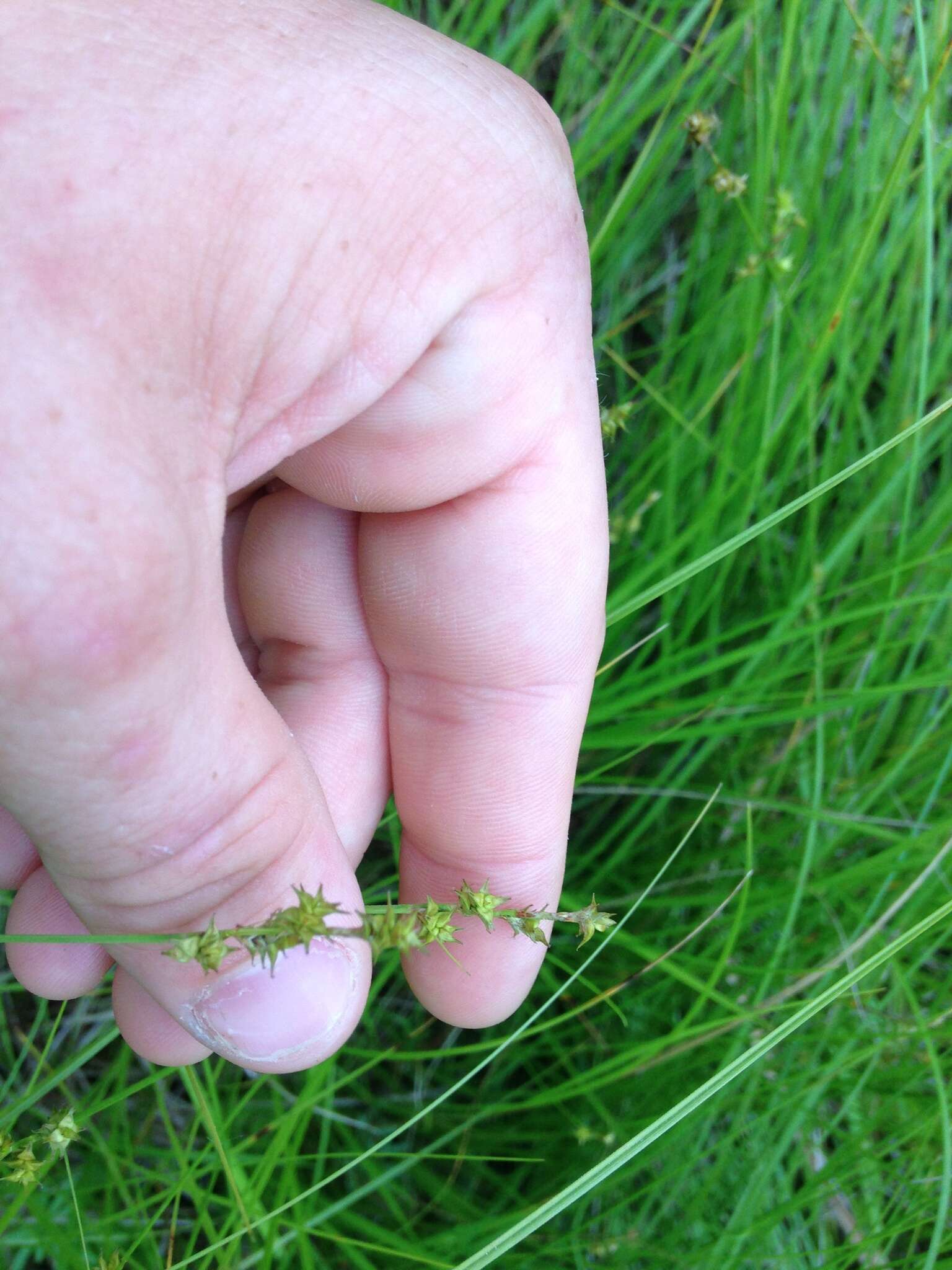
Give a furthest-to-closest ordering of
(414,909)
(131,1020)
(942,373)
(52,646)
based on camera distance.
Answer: (942,373)
(131,1020)
(414,909)
(52,646)

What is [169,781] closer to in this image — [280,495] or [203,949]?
[203,949]

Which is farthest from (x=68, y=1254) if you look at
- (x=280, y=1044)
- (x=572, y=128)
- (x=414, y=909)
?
(x=572, y=128)

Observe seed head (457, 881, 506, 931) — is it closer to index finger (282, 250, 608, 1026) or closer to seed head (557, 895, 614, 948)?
seed head (557, 895, 614, 948)

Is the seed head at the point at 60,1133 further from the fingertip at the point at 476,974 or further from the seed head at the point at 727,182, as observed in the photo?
the seed head at the point at 727,182

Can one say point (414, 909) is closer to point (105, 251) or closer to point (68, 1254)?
point (105, 251)

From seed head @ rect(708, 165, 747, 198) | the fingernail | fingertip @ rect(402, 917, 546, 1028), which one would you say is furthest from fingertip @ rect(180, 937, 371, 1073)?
seed head @ rect(708, 165, 747, 198)

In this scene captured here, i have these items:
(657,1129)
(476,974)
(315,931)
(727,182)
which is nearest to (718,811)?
(476,974)
